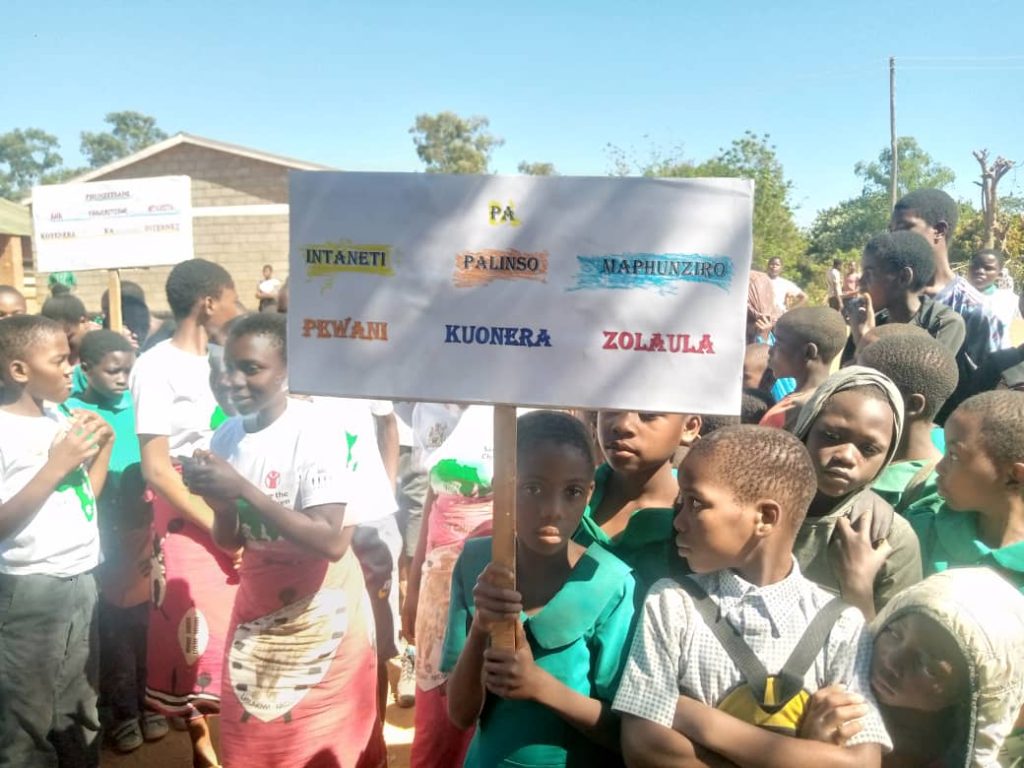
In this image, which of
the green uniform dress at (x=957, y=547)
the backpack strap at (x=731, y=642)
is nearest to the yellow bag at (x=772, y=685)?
the backpack strap at (x=731, y=642)

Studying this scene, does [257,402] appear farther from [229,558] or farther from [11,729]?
[11,729]

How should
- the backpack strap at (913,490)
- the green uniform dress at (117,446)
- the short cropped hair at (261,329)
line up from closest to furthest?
the backpack strap at (913,490) < the short cropped hair at (261,329) < the green uniform dress at (117,446)

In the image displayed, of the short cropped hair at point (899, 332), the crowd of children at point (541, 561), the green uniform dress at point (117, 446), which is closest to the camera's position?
the crowd of children at point (541, 561)

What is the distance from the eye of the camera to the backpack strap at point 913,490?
2311mm

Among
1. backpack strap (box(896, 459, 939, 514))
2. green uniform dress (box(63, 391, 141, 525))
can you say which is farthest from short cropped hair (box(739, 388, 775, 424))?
green uniform dress (box(63, 391, 141, 525))

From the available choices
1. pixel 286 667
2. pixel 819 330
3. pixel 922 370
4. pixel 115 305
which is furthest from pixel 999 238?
pixel 286 667

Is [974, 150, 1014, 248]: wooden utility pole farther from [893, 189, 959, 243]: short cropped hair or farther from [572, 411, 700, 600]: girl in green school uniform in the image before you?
[572, 411, 700, 600]: girl in green school uniform

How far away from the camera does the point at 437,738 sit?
7.82 feet

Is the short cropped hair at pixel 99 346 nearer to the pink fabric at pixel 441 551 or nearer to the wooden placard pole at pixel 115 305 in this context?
the wooden placard pole at pixel 115 305

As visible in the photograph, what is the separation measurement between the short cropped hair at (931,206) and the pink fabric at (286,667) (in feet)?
12.6

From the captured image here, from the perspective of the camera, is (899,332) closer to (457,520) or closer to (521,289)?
(457,520)

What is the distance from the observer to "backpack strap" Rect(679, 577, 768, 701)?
59.5 inches

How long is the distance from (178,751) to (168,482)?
1.56m

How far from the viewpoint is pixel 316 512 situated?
7.91 ft
